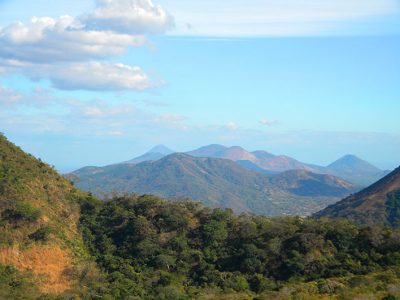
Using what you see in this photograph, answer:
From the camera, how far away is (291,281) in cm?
3969

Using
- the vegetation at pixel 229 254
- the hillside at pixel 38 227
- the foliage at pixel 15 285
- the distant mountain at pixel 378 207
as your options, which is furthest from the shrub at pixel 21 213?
the distant mountain at pixel 378 207

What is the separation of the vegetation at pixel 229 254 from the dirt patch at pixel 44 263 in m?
3.73

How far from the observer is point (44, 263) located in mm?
44125

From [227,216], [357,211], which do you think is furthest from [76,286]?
[357,211]

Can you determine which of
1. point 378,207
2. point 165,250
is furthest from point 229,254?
point 378,207

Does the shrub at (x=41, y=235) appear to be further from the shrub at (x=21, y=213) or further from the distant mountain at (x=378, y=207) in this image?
the distant mountain at (x=378, y=207)

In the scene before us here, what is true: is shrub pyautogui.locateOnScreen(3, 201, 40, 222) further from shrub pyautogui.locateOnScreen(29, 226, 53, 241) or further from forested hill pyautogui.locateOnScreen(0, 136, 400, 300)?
shrub pyautogui.locateOnScreen(29, 226, 53, 241)

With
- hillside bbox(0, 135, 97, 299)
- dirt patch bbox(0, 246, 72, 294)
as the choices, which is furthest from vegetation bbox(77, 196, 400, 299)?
dirt patch bbox(0, 246, 72, 294)

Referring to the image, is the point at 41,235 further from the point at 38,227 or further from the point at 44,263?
the point at 44,263

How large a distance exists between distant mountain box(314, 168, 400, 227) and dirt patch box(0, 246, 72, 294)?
67598 millimetres

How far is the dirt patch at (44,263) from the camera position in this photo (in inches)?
1661

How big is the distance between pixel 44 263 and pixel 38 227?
421 cm

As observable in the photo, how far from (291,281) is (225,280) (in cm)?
538

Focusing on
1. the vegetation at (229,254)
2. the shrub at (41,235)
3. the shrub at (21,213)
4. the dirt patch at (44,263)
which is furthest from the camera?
the shrub at (21,213)
